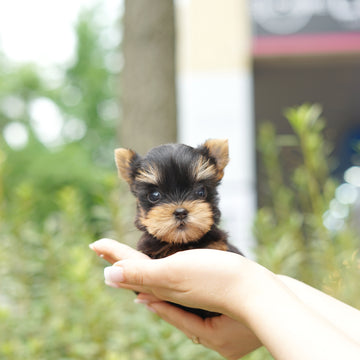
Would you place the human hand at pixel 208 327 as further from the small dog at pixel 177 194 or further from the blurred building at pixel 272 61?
the blurred building at pixel 272 61

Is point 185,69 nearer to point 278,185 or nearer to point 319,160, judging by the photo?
point 278,185

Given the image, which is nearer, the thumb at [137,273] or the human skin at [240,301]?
the human skin at [240,301]

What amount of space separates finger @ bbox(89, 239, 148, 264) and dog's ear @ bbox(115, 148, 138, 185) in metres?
0.29

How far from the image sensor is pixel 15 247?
3.52 m

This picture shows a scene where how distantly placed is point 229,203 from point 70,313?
648cm

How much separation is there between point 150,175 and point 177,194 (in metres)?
0.14

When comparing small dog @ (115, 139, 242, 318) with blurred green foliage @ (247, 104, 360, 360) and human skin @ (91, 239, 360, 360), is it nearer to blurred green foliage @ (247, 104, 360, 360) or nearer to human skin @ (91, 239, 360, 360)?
human skin @ (91, 239, 360, 360)

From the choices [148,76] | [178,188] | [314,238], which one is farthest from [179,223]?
[148,76]

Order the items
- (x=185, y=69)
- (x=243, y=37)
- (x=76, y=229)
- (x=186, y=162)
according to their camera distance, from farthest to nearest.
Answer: (x=185, y=69) < (x=243, y=37) < (x=76, y=229) < (x=186, y=162)

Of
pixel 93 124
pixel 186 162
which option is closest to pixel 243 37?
pixel 186 162

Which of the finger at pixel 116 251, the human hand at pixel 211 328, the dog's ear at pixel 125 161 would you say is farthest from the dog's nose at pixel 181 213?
the human hand at pixel 211 328

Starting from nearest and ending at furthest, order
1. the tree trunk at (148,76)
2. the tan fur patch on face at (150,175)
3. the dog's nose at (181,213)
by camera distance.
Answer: the dog's nose at (181,213), the tan fur patch on face at (150,175), the tree trunk at (148,76)

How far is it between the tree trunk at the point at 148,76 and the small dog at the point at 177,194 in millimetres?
2154

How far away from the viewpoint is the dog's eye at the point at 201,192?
6.10ft
